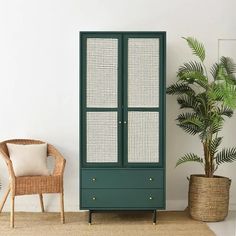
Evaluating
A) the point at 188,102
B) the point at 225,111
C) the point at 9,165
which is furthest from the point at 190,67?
the point at 9,165

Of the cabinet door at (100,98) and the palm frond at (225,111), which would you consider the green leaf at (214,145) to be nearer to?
the palm frond at (225,111)

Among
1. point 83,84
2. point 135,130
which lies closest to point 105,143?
point 135,130

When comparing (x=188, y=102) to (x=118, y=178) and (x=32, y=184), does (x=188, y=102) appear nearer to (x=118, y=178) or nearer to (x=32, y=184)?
(x=118, y=178)

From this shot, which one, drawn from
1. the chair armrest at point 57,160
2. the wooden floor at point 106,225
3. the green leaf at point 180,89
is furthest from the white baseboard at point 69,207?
the green leaf at point 180,89

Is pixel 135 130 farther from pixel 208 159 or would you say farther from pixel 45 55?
pixel 45 55

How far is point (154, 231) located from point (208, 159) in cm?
100

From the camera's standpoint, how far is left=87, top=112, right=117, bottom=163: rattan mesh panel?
16.0 ft

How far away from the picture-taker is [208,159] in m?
5.04

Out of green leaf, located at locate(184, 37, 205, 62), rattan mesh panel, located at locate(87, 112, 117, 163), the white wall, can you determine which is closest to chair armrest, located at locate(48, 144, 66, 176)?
the white wall

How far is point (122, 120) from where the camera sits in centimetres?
489

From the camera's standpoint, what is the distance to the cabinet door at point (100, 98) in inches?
191

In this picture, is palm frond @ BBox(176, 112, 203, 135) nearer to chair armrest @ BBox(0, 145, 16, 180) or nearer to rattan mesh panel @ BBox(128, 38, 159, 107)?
rattan mesh panel @ BBox(128, 38, 159, 107)

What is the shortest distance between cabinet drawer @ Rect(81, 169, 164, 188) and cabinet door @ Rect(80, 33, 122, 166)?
0.31ft

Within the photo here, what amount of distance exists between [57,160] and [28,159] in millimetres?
326
